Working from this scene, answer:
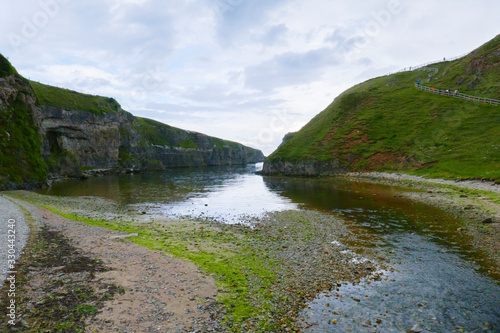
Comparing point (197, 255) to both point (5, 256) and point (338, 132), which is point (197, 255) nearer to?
point (5, 256)

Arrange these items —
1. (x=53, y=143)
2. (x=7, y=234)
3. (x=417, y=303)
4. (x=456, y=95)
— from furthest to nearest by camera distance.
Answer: (x=53, y=143)
(x=456, y=95)
(x=7, y=234)
(x=417, y=303)

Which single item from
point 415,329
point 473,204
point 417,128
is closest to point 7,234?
point 415,329

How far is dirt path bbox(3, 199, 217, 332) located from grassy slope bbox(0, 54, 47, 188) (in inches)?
1924

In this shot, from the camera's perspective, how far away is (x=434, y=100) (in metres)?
104

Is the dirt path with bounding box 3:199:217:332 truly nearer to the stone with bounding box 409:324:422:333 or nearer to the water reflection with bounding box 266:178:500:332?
the water reflection with bounding box 266:178:500:332

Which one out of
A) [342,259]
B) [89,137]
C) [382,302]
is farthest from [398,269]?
[89,137]

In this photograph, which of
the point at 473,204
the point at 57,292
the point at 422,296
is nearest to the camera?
the point at 57,292

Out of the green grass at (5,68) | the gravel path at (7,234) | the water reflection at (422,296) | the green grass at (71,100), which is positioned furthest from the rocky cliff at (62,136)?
the water reflection at (422,296)

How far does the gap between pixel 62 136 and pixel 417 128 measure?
14602 centimetres

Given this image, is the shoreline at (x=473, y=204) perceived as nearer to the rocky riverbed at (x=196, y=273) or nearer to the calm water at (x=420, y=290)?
the calm water at (x=420, y=290)

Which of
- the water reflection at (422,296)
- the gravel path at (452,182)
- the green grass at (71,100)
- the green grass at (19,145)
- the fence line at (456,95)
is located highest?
the green grass at (71,100)

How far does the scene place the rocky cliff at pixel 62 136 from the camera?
192 feet

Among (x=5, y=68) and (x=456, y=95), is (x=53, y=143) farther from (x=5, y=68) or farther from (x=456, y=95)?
(x=456, y=95)

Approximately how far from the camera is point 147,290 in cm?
1316
